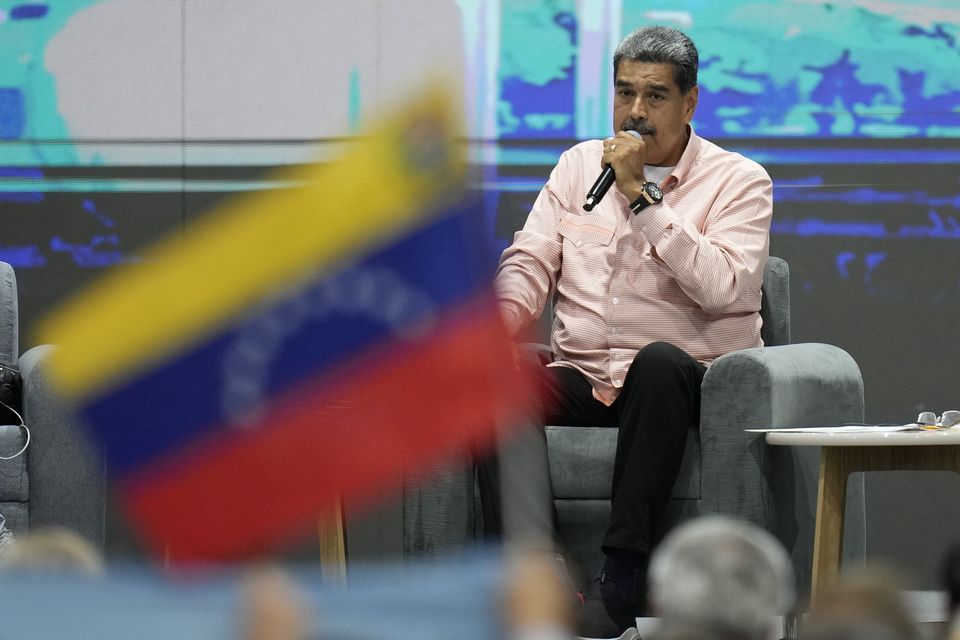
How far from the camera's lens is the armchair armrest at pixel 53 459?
10.7ft

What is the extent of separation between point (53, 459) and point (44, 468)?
3 centimetres

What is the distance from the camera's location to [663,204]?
9.66ft

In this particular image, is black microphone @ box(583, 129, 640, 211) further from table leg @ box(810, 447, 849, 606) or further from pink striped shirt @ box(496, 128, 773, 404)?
table leg @ box(810, 447, 849, 606)

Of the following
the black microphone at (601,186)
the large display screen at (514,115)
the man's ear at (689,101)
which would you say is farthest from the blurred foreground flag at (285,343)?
the large display screen at (514,115)

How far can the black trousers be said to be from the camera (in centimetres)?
266

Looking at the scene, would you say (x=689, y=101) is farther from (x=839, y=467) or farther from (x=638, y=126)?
(x=839, y=467)

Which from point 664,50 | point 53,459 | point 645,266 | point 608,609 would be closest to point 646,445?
point 608,609

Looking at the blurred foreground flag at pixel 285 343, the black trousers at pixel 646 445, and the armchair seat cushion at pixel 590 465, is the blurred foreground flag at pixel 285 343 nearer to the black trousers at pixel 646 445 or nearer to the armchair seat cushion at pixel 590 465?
the black trousers at pixel 646 445

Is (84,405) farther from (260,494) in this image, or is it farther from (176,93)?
(176,93)

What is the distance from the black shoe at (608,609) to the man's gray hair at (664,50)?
116 centimetres

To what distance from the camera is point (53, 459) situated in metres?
3.28

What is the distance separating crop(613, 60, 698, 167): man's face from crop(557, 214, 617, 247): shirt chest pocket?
0.64 feet

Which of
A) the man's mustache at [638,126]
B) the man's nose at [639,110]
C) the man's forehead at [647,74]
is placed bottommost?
the man's mustache at [638,126]

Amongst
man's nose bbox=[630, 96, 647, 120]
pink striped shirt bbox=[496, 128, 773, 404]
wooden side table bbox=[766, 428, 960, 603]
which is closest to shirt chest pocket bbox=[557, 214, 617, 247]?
pink striped shirt bbox=[496, 128, 773, 404]
